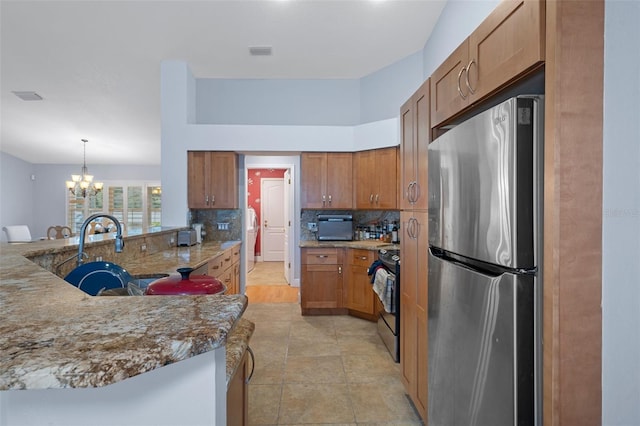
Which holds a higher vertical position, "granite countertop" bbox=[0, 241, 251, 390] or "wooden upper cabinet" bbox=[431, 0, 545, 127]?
"wooden upper cabinet" bbox=[431, 0, 545, 127]

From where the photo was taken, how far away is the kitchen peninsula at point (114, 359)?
477 mm

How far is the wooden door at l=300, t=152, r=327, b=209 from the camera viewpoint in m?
4.25

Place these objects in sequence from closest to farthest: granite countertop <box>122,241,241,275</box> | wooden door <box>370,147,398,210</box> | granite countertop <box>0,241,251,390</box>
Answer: granite countertop <box>0,241,251,390</box> < granite countertop <box>122,241,241,275</box> < wooden door <box>370,147,398,210</box>

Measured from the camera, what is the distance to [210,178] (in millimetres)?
4164

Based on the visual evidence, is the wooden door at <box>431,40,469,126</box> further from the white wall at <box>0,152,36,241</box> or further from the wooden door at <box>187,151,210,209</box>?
the white wall at <box>0,152,36,241</box>

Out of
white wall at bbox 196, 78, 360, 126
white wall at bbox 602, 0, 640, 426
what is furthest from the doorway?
white wall at bbox 602, 0, 640, 426

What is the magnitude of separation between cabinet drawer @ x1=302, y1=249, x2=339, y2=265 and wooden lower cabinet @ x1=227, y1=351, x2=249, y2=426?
272 centimetres

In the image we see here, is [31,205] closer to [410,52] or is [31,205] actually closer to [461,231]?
[410,52]

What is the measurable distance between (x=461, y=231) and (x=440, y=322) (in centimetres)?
50

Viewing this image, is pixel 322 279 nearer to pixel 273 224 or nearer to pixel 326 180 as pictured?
pixel 326 180

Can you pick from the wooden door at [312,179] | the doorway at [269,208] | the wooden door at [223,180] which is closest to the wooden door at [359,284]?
the wooden door at [312,179]

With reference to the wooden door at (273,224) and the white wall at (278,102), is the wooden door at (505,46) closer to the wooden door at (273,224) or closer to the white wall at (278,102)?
the white wall at (278,102)

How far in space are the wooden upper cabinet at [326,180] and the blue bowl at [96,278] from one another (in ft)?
9.15

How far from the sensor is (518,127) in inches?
41.8
